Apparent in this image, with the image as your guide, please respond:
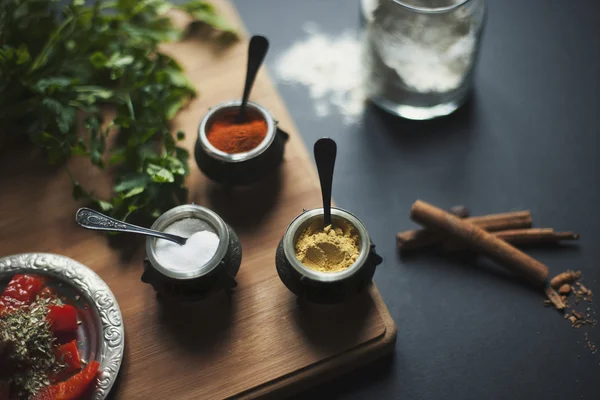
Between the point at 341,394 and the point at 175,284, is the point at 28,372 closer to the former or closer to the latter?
the point at 175,284

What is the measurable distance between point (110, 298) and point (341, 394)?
1.97ft

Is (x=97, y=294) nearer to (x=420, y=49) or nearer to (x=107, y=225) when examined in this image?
(x=107, y=225)

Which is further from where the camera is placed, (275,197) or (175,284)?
(275,197)

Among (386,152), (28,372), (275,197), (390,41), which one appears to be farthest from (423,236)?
(28,372)

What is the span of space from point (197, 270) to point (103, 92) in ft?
2.23

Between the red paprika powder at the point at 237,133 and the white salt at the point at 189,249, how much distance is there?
9.3 inches

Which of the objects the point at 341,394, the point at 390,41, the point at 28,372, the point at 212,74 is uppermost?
the point at 390,41

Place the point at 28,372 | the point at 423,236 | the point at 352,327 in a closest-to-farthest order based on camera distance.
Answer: the point at 28,372 < the point at 352,327 < the point at 423,236

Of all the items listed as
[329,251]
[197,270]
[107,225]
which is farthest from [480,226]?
[107,225]

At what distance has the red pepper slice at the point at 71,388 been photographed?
139 centimetres

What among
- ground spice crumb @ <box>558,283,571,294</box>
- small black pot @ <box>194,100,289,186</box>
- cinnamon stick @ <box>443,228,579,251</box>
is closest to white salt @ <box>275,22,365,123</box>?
small black pot @ <box>194,100,289,186</box>

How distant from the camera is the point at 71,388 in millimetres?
1396

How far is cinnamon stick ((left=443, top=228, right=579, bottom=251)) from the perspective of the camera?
1711 mm

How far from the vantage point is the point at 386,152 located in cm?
189
